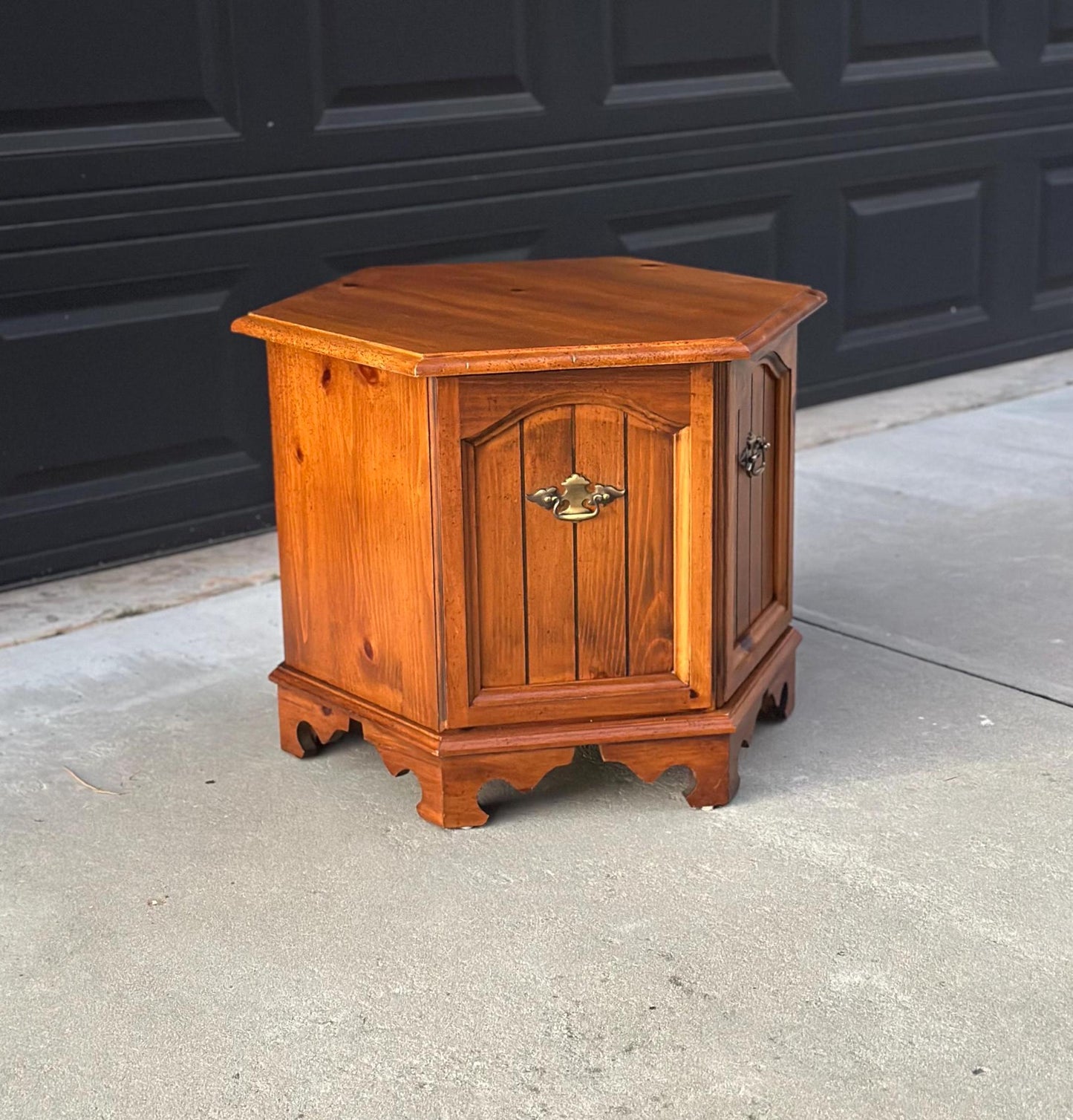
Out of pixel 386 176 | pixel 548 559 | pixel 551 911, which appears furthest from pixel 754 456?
pixel 386 176

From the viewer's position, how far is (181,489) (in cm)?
378

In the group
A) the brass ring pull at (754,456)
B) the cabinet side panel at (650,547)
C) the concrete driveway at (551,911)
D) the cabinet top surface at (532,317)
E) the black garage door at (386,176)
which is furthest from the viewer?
the black garage door at (386,176)

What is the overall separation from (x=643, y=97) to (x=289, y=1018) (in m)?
3.20

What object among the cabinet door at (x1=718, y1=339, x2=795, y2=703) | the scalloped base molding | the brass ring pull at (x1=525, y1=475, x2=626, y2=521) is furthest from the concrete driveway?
the brass ring pull at (x1=525, y1=475, x2=626, y2=521)

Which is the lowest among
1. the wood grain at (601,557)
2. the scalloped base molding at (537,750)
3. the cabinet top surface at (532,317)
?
the scalloped base molding at (537,750)

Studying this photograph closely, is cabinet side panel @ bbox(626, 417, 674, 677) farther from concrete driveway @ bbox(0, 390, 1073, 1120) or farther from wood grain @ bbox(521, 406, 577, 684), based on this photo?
concrete driveway @ bbox(0, 390, 1073, 1120)

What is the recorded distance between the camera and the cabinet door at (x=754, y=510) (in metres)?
2.36

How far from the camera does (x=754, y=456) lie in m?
2.46

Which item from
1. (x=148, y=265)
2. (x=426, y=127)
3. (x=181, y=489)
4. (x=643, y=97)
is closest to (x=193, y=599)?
(x=181, y=489)

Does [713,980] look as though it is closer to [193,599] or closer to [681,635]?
[681,635]

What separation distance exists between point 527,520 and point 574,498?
77 millimetres

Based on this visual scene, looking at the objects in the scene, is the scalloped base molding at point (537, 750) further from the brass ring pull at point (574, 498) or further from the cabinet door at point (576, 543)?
the brass ring pull at point (574, 498)

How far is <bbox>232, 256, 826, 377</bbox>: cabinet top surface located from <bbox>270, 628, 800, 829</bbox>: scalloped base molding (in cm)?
56

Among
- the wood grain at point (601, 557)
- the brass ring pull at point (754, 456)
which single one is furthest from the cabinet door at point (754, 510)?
the wood grain at point (601, 557)
